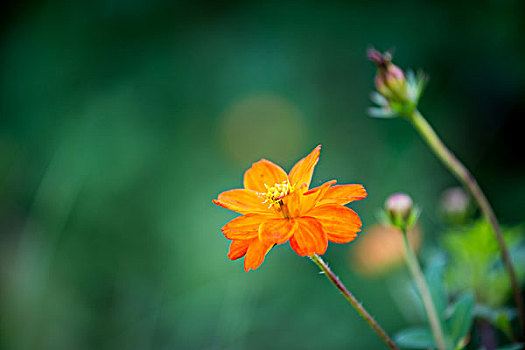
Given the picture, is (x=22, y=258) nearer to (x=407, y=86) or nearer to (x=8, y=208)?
(x=8, y=208)

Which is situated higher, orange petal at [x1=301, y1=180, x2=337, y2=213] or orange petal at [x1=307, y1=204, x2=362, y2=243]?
orange petal at [x1=301, y1=180, x2=337, y2=213]

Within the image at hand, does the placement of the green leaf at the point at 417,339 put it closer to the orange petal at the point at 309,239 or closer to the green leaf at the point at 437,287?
the green leaf at the point at 437,287

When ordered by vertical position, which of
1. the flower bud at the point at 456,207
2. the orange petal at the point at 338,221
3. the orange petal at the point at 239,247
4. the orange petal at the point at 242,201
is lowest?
the flower bud at the point at 456,207

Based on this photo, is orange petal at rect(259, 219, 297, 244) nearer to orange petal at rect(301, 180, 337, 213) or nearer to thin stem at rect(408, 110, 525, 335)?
orange petal at rect(301, 180, 337, 213)

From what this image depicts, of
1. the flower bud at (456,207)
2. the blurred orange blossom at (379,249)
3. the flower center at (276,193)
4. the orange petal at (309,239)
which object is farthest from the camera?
the blurred orange blossom at (379,249)

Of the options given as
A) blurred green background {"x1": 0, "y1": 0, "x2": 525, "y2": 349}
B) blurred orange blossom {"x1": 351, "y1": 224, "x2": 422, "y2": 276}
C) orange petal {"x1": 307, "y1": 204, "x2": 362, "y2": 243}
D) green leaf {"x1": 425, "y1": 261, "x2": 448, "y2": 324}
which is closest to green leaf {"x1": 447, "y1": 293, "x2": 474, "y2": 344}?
green leaf {"x1": 425, "y1": 261, "x2": 448, "y2": 324}

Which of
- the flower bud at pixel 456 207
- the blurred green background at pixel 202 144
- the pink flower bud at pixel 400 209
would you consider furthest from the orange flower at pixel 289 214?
the blurred green background at pixel 202 144

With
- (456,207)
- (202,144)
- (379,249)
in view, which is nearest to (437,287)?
(456,207)
